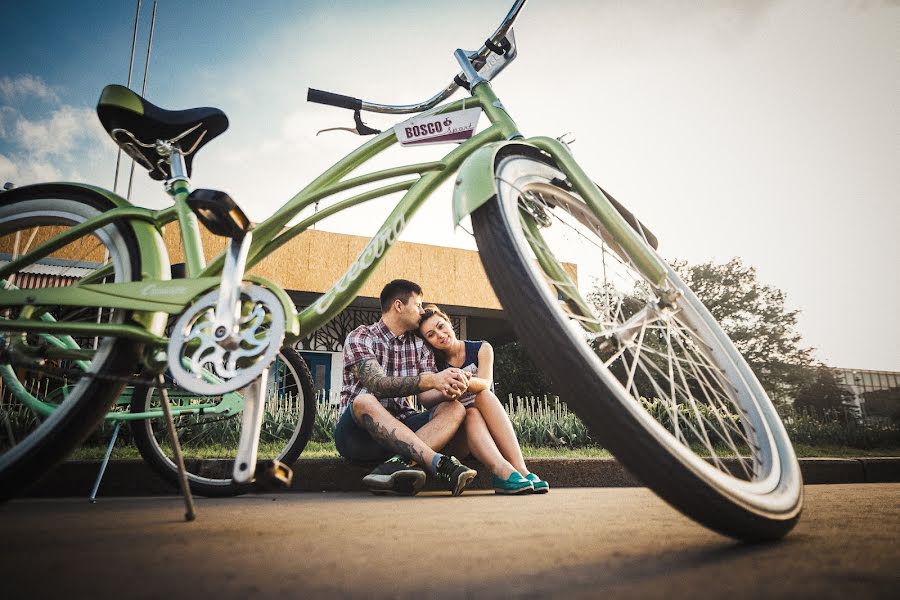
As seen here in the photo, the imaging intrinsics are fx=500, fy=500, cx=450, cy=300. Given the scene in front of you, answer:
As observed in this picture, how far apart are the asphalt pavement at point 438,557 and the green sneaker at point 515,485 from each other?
0.95 metres

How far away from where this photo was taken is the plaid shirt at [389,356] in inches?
111

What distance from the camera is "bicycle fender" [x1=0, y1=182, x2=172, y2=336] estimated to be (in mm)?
1453

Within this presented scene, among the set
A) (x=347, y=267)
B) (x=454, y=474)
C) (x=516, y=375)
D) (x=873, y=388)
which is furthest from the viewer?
(x=516, y=375)

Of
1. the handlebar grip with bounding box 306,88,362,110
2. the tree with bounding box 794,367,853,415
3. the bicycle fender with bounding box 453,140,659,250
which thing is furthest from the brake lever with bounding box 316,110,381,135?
the tree with bounding box 794,367,853,415

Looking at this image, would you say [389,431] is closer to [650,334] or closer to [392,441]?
[392,441]

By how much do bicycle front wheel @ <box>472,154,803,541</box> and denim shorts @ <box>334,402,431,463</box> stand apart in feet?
4.34

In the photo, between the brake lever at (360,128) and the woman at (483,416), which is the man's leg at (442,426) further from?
the brake lever at (360,128)

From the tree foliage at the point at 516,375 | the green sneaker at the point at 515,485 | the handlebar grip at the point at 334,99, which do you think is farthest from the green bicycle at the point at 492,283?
the tree foliage at the point at 516,375

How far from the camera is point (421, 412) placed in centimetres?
281

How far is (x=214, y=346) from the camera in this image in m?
1.33

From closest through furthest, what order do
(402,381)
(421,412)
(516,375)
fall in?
1. (402,381)
2. (421,412)
3. (516,375)

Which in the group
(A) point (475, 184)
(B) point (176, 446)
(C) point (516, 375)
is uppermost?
(C) point (516, 375)

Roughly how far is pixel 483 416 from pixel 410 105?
1618 millimetres

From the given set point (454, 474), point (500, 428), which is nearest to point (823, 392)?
point (500, 428)
